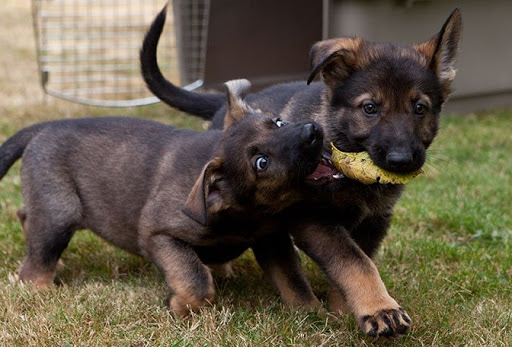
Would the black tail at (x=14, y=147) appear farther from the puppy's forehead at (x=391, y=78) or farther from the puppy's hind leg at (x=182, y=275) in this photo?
the puppy's forehead at (x=391, y=78)

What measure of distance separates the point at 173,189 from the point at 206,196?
14.3 inches

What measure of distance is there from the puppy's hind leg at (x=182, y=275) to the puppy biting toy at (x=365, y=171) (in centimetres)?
84

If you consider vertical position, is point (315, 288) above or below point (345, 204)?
below

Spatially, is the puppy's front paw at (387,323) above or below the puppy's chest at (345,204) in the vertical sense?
below

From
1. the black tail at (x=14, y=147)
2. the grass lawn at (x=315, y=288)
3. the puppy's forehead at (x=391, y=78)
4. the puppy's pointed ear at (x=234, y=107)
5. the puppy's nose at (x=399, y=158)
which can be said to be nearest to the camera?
the puppy's nose at (x=399, y=158)

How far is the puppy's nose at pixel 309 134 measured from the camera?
11.8ft

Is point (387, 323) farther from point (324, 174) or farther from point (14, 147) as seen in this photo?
point (14, 147)

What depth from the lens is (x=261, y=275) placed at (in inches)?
183

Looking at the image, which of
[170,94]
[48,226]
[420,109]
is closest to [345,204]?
[420,109]

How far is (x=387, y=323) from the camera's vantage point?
3.37 meters

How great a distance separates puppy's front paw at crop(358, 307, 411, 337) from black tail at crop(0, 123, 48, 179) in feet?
7.74

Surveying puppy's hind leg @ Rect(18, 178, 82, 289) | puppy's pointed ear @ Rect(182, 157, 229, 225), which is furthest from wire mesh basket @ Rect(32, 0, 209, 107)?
puppy's pointed ear @ Rect(182, 157, 229, 225)

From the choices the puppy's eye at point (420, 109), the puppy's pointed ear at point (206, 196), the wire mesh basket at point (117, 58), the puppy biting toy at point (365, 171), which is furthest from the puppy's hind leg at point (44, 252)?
the wire mesh basket at point (117, 58)

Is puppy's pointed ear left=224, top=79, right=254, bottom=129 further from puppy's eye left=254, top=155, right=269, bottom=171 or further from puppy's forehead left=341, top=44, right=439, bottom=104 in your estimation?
puppy's forehead left=341, top=44, right=439, bottom=104
